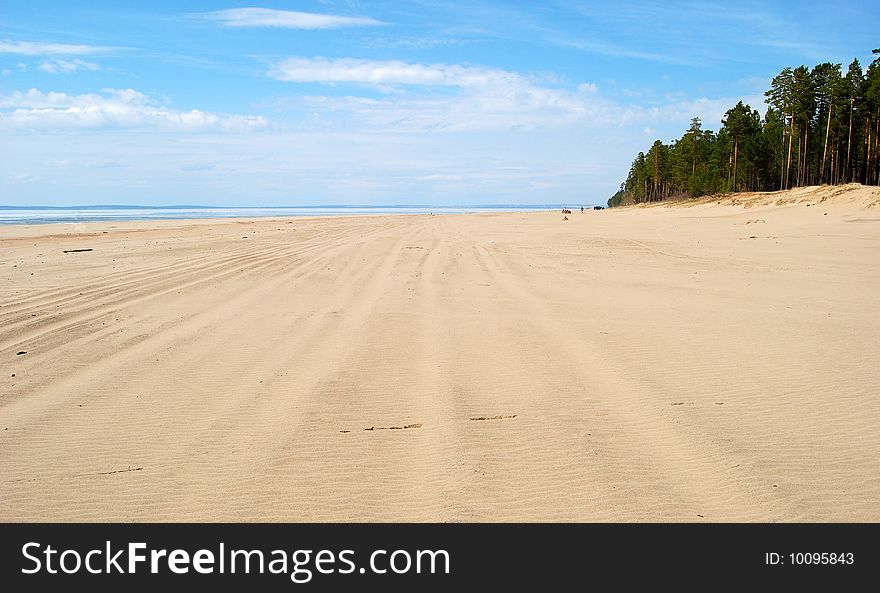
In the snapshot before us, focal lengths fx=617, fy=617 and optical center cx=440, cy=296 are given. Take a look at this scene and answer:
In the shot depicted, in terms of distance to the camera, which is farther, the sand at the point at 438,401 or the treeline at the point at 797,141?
the treeline at the point at 797,141

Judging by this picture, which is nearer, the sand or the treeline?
the sand

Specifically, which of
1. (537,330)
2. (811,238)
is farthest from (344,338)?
(811,238)

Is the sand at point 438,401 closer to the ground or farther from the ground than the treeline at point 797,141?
closer to the ground

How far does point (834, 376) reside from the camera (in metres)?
5.10

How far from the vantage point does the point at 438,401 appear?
448cm

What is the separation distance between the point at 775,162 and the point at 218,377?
77751 millimetres

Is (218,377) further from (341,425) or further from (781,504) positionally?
(781,504)

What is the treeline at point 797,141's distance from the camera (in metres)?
47.5

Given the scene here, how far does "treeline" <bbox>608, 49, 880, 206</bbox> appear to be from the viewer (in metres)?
47.5

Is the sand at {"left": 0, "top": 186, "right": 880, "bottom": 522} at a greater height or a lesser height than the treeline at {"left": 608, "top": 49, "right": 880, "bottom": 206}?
lesser

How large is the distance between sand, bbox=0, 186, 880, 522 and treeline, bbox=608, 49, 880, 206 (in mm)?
47440

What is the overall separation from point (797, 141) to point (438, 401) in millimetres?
67908

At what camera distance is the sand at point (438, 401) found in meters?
3.15

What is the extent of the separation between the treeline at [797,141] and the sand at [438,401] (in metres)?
47.4
